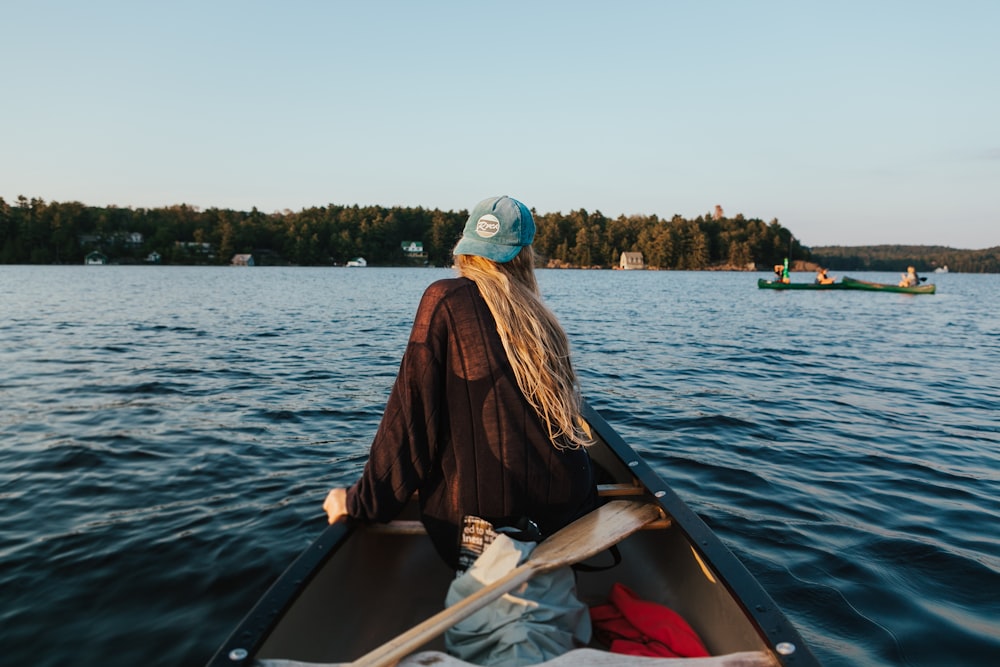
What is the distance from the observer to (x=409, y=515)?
3938 mm

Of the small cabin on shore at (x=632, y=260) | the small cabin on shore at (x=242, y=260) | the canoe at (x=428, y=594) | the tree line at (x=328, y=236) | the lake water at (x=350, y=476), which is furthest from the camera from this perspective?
the small cabin on shore at (x=632, y=260)

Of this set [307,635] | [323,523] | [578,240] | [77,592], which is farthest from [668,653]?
[578,240]

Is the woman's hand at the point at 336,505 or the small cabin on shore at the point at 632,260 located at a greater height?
the small cabin on shore at the point at 632,260

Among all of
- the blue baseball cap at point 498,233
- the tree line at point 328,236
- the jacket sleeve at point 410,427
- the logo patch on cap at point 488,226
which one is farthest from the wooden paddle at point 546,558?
the tree line at point 328,236

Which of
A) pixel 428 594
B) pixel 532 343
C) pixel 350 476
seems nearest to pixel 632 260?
pixel 350 476

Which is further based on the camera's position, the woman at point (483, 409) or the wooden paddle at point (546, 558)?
the woman at point (483, 409)

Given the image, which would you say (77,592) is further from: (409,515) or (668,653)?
(668,653)

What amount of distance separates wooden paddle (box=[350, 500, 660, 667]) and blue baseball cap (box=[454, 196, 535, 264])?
1.15m

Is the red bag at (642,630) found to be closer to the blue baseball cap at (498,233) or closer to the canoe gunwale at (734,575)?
the canoe gunwale at (734,575)

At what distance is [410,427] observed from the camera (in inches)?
91.6

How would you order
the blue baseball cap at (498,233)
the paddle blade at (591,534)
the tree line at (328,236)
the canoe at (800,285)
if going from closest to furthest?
1. the paddle blade at (591,534)
2. the blue baseball cap at (498,233)
3. the canoe at (800,285)
4. the tree line at (328,236)

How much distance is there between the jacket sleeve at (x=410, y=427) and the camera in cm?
229

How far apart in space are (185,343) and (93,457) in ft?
31.0

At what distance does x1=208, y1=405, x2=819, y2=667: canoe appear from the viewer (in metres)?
2.04
